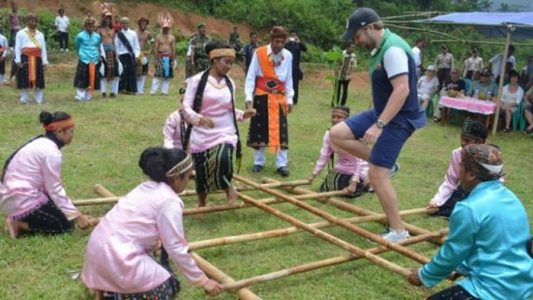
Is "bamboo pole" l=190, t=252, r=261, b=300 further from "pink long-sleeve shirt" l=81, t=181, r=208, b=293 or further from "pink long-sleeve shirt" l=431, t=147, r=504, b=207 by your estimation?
"pink long-sleeve shirt" l=431, t=147, r=504, b=207

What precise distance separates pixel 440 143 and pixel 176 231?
8.62m

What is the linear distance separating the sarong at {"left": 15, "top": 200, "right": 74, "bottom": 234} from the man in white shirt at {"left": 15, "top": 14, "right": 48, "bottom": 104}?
24.9ft

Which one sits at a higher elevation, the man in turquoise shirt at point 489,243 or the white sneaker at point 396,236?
the man in turquoise shirt at point 489,243

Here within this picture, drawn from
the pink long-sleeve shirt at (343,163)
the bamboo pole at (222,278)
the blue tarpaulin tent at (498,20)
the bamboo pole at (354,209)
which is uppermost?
the blue tarpaulin tent at (498,20)

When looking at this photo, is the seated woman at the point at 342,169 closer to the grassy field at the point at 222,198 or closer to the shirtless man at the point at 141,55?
the grassy field at the point at 222,198

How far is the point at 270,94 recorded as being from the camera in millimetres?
7090

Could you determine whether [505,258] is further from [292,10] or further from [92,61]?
[292,10]

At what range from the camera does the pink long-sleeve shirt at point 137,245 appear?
2.99 metres

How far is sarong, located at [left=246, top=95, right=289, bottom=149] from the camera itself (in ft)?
23.4

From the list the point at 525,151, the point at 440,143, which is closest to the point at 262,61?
the point at 440,143

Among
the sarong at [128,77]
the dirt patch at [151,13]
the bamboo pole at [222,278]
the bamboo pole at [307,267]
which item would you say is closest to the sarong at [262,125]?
the bamboo pole at [307,267]

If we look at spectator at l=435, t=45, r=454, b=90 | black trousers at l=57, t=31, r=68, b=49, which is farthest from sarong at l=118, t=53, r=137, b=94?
spectator at l=435, t=45, r=454, b=90

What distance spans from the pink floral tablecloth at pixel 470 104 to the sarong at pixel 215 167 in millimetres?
8576

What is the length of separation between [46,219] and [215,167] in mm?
1462
